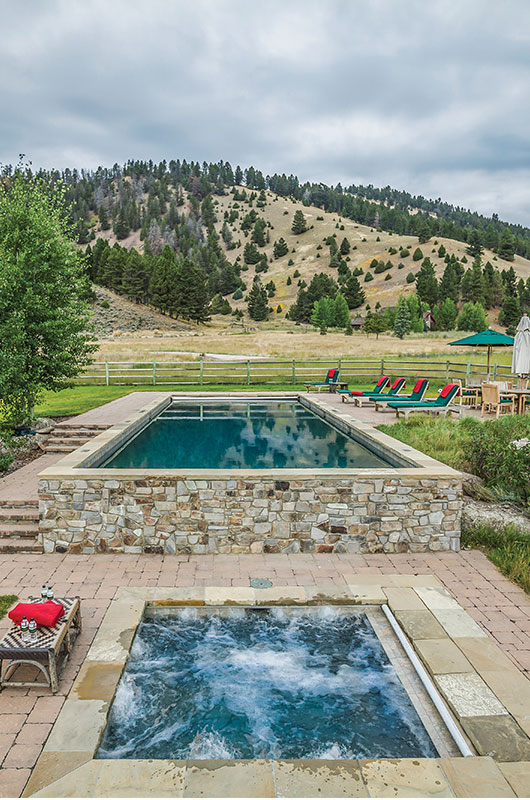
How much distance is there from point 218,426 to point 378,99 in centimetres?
971

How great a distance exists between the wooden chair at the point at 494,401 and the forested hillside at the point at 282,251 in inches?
1719

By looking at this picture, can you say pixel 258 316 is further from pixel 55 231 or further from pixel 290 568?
pixel 290 568

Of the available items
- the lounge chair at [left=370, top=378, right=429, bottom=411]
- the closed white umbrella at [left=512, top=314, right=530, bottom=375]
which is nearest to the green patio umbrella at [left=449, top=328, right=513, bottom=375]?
the lounge chair at [left=370, top=378, right=429, bottom=411]

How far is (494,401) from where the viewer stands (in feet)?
42.8

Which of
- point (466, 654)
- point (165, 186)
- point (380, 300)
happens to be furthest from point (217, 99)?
point (165, 186)

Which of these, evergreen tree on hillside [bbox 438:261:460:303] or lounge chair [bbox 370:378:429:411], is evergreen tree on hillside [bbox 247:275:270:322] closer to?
evergreen tree on hillside [bbox 438:261:460:303]

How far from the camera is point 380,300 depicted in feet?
293

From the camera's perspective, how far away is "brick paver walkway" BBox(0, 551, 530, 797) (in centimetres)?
446

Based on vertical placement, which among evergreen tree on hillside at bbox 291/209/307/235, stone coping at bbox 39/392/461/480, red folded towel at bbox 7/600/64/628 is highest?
evergreen tree on hillside at bbox 291/209/307/235

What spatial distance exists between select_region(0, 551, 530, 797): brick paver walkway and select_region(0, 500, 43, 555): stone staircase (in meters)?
0.20

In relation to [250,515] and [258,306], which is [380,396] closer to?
[250,515]

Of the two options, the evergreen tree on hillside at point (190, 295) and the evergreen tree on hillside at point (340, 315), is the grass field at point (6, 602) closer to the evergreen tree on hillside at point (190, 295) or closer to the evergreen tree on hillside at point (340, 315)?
the evergreen tree on hillside at point (190, 295)

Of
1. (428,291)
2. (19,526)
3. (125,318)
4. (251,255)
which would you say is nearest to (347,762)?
(19,526)

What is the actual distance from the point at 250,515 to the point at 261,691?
2.76 meters
